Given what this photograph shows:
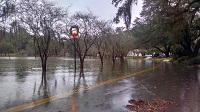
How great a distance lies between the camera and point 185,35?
3111 cm

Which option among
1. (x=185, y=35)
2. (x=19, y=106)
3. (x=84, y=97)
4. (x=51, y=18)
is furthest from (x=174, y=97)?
(x=185, y=35)

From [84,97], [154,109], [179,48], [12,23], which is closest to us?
[154,109]

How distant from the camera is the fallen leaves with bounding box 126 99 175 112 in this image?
18.9ft

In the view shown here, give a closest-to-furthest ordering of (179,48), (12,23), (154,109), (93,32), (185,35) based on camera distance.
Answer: (154,109), (12,23), (93,32), (185,35), (179,48)

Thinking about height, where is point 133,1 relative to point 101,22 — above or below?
below

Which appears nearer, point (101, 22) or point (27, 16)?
point (27, 16)

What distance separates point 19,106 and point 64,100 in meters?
1.32

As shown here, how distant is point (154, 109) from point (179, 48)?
3744 centimetres

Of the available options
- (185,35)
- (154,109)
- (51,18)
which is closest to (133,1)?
(154,109)

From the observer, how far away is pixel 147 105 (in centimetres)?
618

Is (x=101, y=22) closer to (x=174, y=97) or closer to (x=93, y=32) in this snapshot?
(x=93, y=32)

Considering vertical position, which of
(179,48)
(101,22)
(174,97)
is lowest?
(174,97)

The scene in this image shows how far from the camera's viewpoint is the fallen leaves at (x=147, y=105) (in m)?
5.76

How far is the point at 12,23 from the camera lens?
12.2 meters
